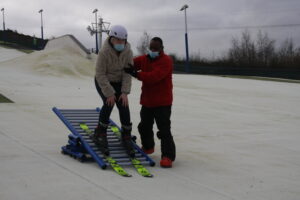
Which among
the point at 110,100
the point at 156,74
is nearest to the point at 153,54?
Answer: the point at 156,74

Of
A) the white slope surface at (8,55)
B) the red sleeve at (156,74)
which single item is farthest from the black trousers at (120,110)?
the white slope surface at (8,55)

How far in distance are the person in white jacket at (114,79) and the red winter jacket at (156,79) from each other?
0.25 meters

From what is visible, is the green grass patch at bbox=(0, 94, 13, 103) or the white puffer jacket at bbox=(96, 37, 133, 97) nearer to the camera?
the white puffer jacket at bbox=(96, 37, 133, 97)

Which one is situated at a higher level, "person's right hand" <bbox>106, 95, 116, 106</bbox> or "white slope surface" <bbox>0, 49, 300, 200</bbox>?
"person's right hand" <bbox>106, 95, 116, 106</bbox>

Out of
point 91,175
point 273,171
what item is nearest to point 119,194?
point 91,175

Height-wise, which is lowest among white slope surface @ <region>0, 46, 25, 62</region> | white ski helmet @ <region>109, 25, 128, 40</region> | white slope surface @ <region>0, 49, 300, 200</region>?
white slope surface @ <region>0, 49, 300, 200</region>

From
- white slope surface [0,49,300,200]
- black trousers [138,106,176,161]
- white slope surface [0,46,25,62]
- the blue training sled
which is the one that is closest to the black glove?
black trousers [138,106,176,161]

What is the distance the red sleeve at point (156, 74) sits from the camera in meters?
6.18

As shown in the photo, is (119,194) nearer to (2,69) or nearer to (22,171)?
(22,171)

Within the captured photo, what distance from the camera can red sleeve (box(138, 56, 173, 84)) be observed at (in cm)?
618

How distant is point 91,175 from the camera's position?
17.4ft

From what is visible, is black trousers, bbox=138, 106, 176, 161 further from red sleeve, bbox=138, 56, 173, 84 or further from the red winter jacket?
red sleeve, bbox=138, 56, 173, 84

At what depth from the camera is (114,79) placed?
6.37 m

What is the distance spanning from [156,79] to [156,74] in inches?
2.7
